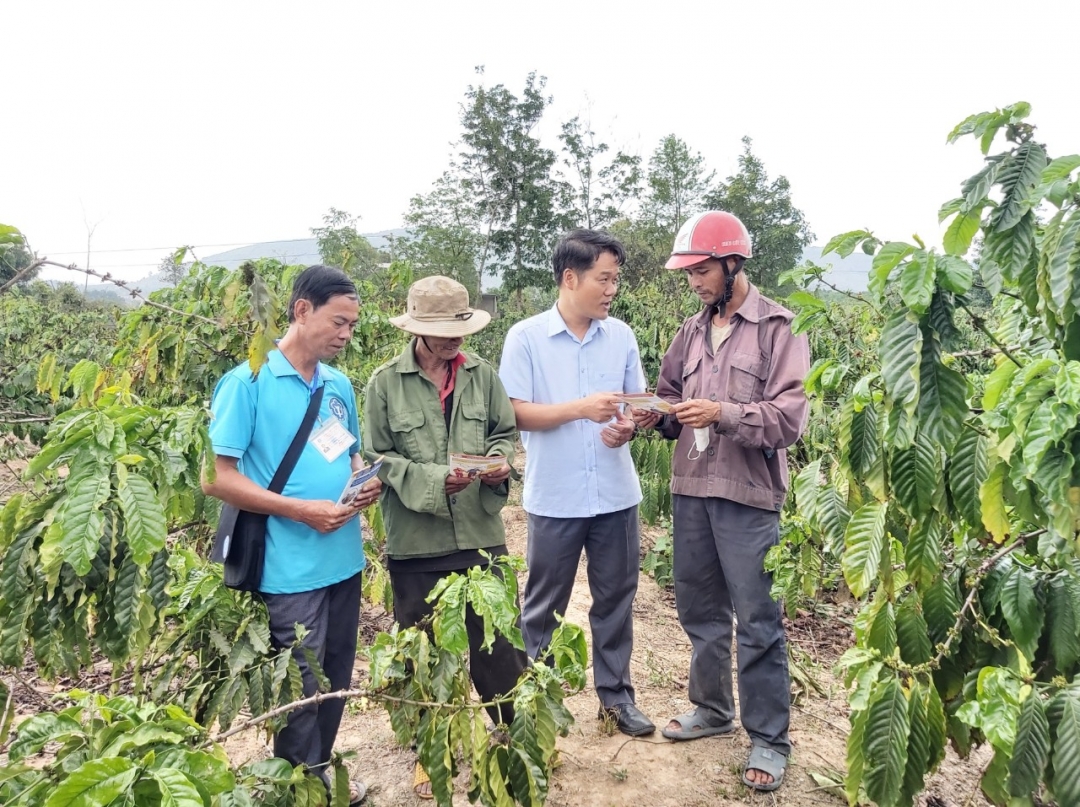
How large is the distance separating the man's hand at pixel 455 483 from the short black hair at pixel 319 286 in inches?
24.7

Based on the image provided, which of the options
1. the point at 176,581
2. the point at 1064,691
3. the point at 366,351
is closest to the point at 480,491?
the point at 176,581

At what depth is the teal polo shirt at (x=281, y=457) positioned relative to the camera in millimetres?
2053

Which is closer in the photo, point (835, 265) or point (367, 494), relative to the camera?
point (367, 494)

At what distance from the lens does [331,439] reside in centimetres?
224

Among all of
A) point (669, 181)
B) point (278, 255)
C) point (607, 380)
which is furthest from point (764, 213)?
point (607, 380)

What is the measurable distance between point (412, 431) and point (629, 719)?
1428 mm

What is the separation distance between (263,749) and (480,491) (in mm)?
1387

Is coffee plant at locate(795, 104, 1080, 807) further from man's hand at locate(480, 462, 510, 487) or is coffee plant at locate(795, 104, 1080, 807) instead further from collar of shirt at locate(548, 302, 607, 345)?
collar of shirt at locate(548, 302, 607, 345)

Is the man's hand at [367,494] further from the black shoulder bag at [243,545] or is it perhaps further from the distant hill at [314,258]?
the distant hill at [314,258]

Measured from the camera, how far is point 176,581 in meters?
2.15

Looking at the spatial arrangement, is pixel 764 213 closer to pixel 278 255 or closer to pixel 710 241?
pixel 278 255

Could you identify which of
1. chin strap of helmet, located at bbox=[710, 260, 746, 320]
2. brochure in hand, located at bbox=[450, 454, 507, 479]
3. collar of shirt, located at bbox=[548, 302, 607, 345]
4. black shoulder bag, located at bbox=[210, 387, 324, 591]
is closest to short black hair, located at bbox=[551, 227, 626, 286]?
collar of shirt, located at bbox=[548, 302, 607, 345]

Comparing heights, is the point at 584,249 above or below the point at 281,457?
above

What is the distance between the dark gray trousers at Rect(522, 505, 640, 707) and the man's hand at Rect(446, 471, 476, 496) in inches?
20.1
